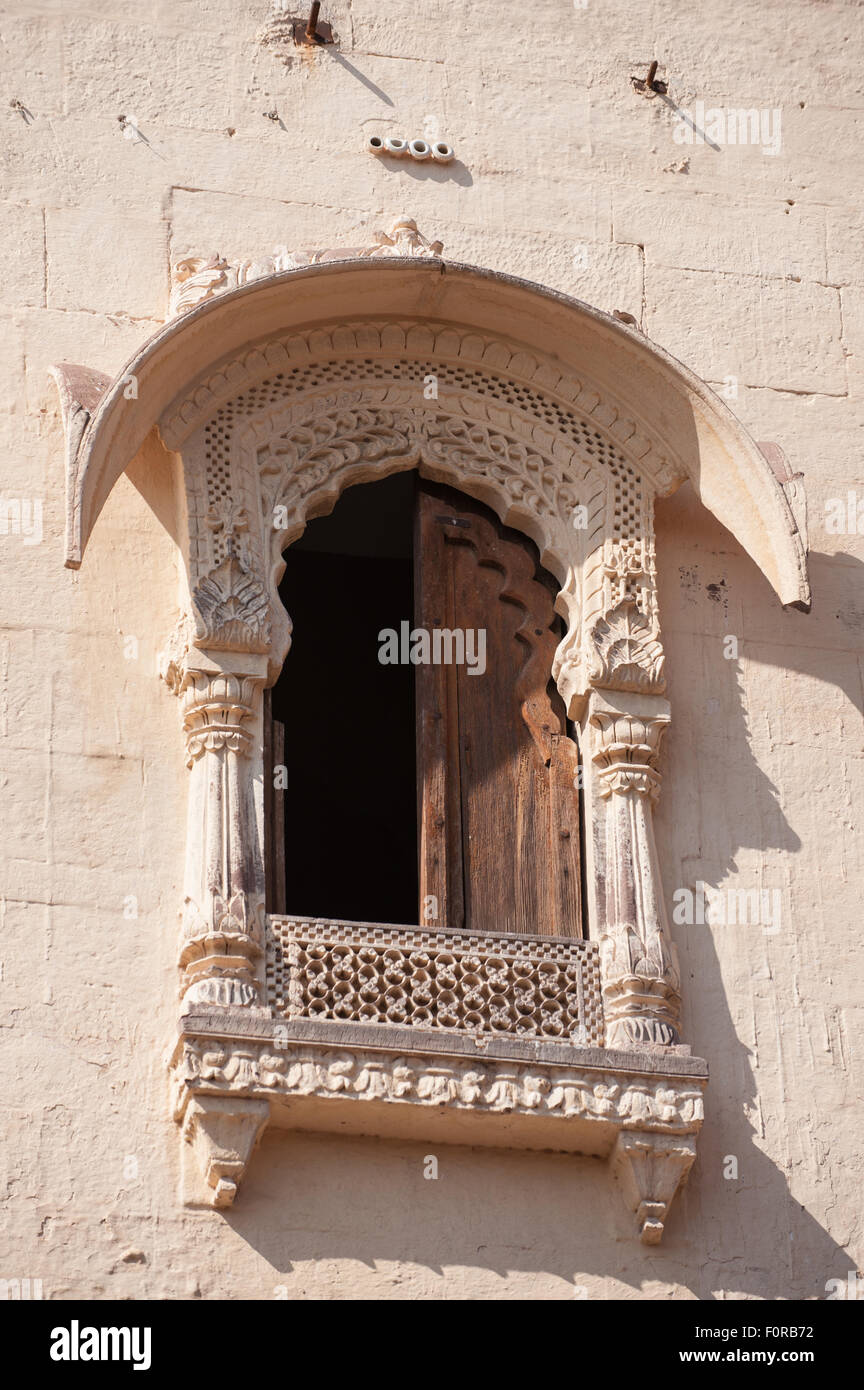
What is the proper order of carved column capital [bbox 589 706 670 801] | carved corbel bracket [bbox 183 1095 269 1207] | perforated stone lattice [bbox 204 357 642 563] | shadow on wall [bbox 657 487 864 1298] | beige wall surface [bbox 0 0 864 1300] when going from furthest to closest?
perforated stone lattice [bbox 204 357 642 563] < carved column capital [bbox 589 706 670 801] < shadow on wall [bbox 657 487 864 1298] < beige wall surface [bbox 0 0 864 1300] < carved corbel bracket [bbox 183 1095 269 1207]

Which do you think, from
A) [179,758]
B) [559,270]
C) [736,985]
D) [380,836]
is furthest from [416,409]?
[380,836]

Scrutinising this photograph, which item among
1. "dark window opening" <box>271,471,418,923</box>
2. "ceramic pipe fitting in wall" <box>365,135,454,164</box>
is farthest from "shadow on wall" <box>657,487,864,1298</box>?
"dark window opening" <box>271,471,418,923</box>

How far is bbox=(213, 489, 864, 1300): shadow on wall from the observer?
863cm

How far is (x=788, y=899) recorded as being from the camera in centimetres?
953

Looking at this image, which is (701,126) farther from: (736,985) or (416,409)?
(736,985)

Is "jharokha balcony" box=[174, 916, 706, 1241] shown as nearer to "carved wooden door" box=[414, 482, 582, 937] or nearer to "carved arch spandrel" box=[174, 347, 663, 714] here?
"carved wooden door" box=[414, 482, 582, 937]

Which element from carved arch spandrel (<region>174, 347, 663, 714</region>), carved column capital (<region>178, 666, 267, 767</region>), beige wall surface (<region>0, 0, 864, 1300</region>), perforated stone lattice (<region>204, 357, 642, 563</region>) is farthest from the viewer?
perforated stone lattice (<region>204, 357, 642, 563</region>)

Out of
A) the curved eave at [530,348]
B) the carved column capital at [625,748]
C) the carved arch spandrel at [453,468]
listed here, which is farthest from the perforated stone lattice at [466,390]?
the carved column capital at [625,748]

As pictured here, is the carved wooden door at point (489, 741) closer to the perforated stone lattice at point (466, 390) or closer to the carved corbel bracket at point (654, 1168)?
the perforated stone lattice at point (466, 390)

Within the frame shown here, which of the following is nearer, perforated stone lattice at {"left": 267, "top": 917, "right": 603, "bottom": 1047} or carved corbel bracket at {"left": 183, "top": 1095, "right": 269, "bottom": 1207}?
carved corbel bracket at {"left": 183, "top": 1095, "right": 269, "bottom": 1207}

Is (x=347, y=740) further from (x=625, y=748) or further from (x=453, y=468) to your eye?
(x=625, y=748)

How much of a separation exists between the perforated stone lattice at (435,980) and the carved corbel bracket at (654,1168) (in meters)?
0.37

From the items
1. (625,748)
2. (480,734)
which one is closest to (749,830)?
(625,748)

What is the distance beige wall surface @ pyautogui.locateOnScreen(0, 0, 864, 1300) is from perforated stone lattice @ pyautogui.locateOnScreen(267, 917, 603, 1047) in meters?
0.37
